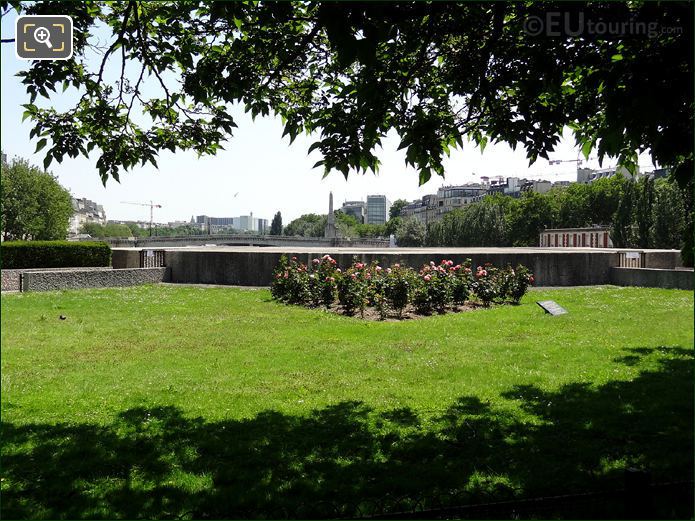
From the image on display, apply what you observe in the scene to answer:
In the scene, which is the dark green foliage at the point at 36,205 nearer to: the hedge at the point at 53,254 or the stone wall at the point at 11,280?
the hedge at the point at 53,254

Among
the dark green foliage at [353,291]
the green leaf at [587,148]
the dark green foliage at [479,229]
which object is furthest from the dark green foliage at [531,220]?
the green leaf at [587,148]

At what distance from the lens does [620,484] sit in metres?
4.12

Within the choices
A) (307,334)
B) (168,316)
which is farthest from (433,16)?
(168,316)

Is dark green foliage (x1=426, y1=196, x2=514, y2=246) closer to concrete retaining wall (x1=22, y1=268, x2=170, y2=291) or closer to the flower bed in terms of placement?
concrete retaining wall (x1=22, y1=268, x2=170, y2=291)

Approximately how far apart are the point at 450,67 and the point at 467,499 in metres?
4.35

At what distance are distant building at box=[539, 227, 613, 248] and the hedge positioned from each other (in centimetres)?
3219

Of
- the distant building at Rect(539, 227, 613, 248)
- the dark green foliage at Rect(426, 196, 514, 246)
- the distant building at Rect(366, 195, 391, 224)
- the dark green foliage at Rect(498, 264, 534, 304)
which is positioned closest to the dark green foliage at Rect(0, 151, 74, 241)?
the dark green foliage at Rect(498, 264, 534, 304)

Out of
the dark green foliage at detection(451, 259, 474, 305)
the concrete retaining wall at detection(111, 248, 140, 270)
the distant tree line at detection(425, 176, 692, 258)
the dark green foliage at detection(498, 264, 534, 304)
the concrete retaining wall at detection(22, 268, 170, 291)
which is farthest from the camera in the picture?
the distant tree line at detection(425, 176, 692, 258)

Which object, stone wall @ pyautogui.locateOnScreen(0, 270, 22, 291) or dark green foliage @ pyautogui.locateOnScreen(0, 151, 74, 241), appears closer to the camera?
stone wall @ pyautogui.locateOnScreen(0, 270, 22, 291)

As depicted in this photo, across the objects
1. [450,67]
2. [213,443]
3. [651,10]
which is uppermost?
[450,67]

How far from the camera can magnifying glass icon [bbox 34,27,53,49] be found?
11.5 ft

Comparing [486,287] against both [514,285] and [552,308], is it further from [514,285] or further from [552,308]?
[552,308]

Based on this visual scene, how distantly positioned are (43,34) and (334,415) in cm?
454

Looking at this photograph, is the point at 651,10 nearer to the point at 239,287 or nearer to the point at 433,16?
the point at 433,16
